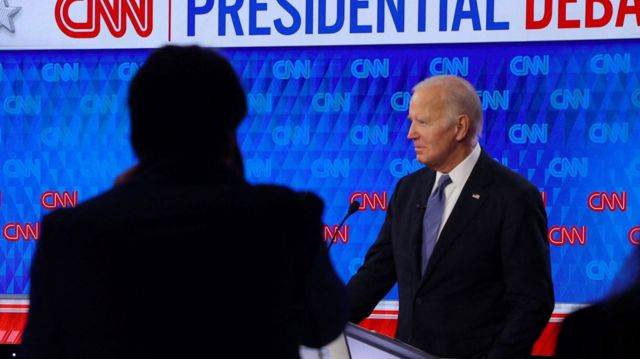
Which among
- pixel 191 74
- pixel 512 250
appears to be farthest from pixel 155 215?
pixel 512 250

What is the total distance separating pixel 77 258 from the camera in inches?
63.2

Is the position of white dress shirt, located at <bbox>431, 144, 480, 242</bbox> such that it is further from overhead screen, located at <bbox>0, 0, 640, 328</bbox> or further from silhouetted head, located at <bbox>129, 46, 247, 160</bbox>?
silhouetted head, located at <bbox>129, 46, 247, 160</bbox>

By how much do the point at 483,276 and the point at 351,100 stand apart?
159cm

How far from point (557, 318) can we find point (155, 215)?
9.77ft

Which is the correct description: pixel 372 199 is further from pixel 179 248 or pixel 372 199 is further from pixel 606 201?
pixel 179 248

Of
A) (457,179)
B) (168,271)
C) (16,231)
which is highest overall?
(168,271)

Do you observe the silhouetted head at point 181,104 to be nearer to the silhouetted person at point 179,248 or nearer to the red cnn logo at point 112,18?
the silhouetted person at point 179,248

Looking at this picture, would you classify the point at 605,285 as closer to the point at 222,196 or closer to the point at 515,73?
the point at 515,73

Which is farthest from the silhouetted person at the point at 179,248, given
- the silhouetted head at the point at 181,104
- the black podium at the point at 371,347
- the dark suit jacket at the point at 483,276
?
the dark suit jacket at the point at 483,276

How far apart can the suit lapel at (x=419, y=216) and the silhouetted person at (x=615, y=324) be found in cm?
175

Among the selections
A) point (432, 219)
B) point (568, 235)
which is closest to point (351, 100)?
point (568, 235)

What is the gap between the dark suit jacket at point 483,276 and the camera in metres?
2.90

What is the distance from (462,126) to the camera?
3139 millimetres

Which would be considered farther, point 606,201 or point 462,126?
point 606,201
